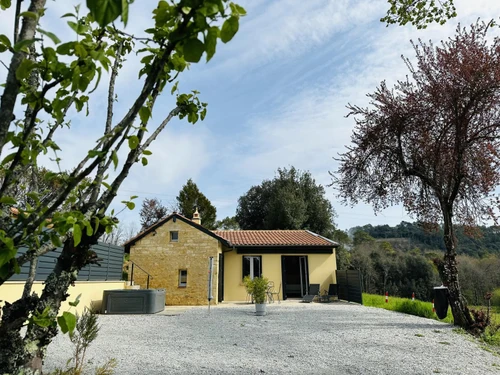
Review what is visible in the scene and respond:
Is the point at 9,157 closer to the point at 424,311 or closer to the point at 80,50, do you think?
the point at 80,50

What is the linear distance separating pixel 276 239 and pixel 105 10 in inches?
699

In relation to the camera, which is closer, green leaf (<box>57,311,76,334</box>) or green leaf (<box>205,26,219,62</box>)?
green leaf (<box>205,26,219,62</box>)

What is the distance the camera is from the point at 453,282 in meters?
8.47

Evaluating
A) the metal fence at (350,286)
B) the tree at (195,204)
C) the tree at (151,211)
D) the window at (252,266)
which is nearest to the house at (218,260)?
the window at (252,266)

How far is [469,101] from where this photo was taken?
8484 mm

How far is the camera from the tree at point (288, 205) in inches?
1091

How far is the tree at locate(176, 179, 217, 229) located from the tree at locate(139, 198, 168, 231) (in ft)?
6.18

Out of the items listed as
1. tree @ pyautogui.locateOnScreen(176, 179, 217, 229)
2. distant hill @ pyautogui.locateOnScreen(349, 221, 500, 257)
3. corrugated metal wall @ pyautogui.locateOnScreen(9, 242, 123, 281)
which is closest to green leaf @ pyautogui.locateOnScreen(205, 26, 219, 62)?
corrugated metal wall @ pyautogui.locateOnScreen(9, 242, 123, 281)

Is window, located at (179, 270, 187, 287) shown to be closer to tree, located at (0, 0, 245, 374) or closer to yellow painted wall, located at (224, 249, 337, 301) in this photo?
yellow painted wall, located at (224, 249, 337, 301)

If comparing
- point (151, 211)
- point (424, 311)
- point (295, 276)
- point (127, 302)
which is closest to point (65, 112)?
point (127, 302)

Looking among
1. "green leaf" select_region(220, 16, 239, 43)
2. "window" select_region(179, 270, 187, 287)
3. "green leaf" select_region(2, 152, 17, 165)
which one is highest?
"green leaf" select_region(220, 16, 239, 43)

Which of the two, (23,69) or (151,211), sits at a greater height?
(151,211)

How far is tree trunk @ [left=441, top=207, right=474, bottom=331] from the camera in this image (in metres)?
8.21

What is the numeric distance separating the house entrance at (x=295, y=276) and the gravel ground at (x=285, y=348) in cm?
758
